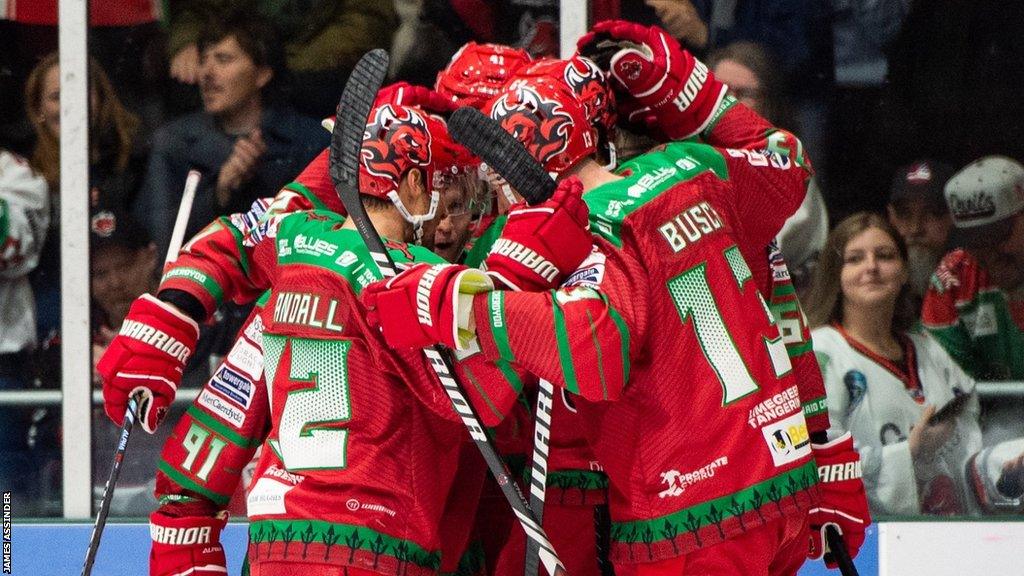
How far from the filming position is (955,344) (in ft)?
14.0

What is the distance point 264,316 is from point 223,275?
1.08ft

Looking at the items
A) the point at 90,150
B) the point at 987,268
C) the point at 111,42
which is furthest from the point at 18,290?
the point at 987,268

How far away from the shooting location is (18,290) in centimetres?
455

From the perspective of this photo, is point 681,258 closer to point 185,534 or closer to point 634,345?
point 634,345

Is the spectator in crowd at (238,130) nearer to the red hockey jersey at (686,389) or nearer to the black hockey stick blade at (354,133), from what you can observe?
the black hockey stick blade at (354,133)

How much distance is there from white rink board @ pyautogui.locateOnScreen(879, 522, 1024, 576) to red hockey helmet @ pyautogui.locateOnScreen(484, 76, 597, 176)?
6.39ft

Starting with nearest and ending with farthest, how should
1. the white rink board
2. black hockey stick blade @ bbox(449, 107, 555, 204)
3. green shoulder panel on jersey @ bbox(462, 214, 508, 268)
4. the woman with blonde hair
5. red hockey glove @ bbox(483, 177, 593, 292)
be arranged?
red hockey glove @ bbox(483, 177, 593, 292) → black hockey stick blade @ bbox(449, 107, 555, 204) → green shoulder panel on jersey @ bbox(462, 214, 508, 268) → the white rink board → the woman with blonde hair

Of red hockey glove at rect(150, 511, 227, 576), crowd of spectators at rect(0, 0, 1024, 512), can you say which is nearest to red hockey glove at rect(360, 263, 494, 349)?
red hockey glove at rect(150, 511, 227, 576)

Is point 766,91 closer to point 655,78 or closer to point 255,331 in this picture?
point 655,78

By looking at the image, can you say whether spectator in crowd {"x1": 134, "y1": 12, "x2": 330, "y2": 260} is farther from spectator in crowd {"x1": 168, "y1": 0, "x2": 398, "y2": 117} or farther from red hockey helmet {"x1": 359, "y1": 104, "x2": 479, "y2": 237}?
red hockey helmet {"x1": 359, "y1": 104, "x2": 479, "y2": 237}

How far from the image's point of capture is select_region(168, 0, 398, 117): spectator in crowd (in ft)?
14.4

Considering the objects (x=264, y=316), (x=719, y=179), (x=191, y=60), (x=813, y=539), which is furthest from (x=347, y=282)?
(x=191, y=60)

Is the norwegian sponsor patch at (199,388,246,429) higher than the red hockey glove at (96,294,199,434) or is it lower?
lower

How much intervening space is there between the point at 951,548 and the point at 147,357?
2269 mm
